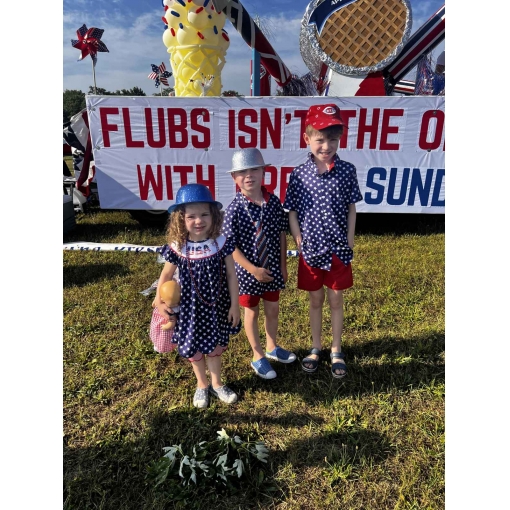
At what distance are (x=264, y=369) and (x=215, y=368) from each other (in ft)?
1.25

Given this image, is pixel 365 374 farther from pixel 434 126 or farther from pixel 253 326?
pixel 434 126

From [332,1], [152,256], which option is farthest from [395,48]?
[152,256]

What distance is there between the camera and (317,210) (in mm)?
2305

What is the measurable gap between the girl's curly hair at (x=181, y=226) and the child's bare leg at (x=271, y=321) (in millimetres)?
737

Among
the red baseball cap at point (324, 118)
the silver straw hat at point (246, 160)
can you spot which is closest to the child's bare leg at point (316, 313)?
the silver straw hat at point (246, 160)

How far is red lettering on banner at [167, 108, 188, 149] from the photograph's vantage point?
491 centimetres

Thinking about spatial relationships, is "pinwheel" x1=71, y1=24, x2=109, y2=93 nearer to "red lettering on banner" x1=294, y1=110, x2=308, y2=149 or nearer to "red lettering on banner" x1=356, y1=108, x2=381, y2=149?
"red lettering on banner" x1=294, y1=110, x2=308, y2=149

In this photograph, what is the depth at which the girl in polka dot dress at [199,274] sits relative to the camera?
197cm

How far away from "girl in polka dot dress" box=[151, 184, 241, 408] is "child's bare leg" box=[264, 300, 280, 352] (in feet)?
1.34

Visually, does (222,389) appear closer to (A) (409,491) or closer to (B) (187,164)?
(A) (409,491)

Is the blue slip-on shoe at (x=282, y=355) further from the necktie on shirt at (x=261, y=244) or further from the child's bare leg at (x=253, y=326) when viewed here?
the necktie on shirt at (x=261, y=244)

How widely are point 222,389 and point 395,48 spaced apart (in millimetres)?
4756

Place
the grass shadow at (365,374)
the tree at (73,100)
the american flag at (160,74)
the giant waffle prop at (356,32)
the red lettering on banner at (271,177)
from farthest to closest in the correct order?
the tree at (73,100), the american flag at (160,74), the red lettering on banner at (271,177), the giant waffle prop at (356,32), the grass shadow at (365,374)

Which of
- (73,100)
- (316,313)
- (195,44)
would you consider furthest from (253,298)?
(73,100)
